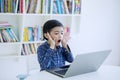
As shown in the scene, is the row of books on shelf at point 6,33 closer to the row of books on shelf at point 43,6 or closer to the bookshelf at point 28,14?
the bookshelf at point 28,14

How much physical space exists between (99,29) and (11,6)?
1759mm

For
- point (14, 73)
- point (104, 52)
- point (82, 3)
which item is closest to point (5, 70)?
point (14, 73)

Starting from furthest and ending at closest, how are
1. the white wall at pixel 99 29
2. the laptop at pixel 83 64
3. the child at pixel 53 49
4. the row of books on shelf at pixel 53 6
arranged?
the white wall at pixel 99 29 → the row of books on shelf at pixel 53 6 → the child at pixel 53 49 → the laptop at pixel 83 64

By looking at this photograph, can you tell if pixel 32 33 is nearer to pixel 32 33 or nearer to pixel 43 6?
pixel 32 33

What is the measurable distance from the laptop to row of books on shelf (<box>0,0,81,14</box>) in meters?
1.40

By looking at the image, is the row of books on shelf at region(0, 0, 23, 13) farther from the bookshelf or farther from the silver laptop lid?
the silver laptop lid

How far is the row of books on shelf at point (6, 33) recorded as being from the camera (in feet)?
10.8

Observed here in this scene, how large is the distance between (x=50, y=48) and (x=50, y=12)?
122 centimetres

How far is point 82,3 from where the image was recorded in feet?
13.1

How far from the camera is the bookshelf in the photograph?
3.30 metres

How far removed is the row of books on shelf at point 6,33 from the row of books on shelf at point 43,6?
0.67ft

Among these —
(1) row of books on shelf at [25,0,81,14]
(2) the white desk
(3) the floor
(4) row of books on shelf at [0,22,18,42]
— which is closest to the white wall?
(1) row of books on shelf at [25,0,81,14]

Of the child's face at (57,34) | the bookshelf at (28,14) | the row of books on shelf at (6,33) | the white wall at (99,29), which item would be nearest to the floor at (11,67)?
the bookshelf at (28,14)

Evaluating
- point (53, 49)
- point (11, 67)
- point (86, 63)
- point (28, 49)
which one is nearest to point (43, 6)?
point (28, 49)
